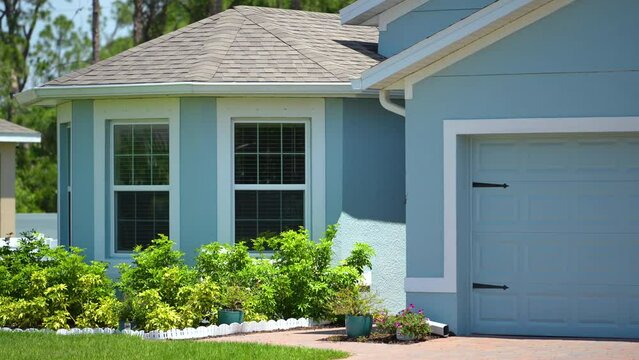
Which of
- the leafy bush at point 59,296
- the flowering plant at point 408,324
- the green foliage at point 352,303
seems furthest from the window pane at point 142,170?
the flowering plant at point 408,324

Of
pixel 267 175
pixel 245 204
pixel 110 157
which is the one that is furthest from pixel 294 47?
pixel 110 157

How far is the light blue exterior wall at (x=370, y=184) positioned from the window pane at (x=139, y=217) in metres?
2.14

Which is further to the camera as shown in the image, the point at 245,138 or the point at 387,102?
the point at 245,138

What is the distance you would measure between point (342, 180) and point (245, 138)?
4.42 ft

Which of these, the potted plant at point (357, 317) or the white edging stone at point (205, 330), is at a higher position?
the potted plant at point (357, 317)

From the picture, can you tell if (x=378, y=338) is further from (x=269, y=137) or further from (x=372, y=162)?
(x=269, y=137)

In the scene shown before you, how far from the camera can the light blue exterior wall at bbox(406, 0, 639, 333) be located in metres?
12.0

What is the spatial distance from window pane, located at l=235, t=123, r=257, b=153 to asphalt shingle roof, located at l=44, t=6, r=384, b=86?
2.11ft

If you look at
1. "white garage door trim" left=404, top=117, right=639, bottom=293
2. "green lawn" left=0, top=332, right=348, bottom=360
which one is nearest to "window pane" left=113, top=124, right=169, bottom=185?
→ "green lawn" left=0, top=332, right=348, bottom=360

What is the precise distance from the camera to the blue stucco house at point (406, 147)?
480 inches

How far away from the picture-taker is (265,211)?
48.3 ft

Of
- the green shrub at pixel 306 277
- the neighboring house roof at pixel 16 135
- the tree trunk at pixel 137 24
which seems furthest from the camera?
the tree trunk at pixel 137 24

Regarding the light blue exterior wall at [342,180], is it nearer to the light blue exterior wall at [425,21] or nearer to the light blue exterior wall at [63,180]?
the light blue exterior wall at [63,180]

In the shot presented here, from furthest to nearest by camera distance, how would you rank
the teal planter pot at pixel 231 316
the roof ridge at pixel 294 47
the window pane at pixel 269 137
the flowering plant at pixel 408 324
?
1. the roof ridge at pixel 294 47
2. the window pane at pixel 269 137
3. the teal planter pot at pixel 231 316
4. the flowering plant at pixel 408 324
